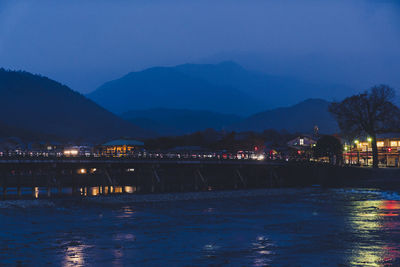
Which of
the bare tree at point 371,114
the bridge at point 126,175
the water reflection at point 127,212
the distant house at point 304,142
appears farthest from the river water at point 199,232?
the distant house at point 304,142

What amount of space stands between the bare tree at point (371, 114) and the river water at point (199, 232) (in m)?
34.1

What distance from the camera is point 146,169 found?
336 ft

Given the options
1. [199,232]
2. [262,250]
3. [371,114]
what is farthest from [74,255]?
[371,114]

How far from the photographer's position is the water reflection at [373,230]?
23.0 meters

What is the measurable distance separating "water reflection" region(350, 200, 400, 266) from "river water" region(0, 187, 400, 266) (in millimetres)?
47

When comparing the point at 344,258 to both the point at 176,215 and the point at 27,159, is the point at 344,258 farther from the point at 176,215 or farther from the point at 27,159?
the point at 27,159

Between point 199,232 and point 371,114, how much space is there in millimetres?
59337

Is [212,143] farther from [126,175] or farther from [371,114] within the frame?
[371,114]

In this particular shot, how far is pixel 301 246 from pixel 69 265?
35.2 feet

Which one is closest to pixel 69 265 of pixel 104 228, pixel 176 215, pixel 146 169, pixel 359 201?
pixel 104 228

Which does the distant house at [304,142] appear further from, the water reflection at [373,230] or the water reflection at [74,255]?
the water reflection at [74,255]

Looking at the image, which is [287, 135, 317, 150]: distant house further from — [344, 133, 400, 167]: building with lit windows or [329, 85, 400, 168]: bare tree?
[329, 85, 400, 168]: bare tree

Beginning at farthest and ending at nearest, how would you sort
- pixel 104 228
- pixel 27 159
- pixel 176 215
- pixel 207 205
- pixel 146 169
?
1. pixel 146 169
2. pixel 27 159
3. pixel 207 205
4. pixel 176 215
5. pixel 104 228

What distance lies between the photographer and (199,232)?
1228 inches
